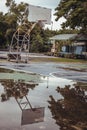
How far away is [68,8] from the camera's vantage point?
5009 cm

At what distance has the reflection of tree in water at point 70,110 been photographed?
931 cm

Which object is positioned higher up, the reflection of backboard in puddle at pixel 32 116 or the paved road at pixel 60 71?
the reflection of backboard in puddle at pixel 32 116

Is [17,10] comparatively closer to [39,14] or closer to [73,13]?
[73,13]

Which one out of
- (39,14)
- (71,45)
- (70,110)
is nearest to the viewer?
(70,110)

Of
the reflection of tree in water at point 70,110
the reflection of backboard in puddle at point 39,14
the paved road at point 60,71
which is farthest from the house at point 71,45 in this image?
the reflection of tree in water at point 70,110

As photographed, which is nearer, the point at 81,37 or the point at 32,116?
the point at 32,116

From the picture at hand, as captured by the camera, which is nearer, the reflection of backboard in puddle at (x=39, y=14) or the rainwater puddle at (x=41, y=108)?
the rainwater puddle at (x=41, y=108)

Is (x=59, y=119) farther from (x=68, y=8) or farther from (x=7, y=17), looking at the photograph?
(x=7, y=17)

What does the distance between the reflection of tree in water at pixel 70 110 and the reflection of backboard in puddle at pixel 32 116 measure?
0.37m

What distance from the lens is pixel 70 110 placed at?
37.0ft

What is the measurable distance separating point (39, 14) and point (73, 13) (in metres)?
8.46

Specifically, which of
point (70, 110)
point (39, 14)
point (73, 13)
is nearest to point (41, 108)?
point (70, 110)

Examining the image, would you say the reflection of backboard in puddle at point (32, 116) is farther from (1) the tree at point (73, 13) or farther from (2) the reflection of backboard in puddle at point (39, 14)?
(1) the tree at point (73, 13)

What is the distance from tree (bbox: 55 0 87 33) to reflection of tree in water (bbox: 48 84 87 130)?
3322 cm
